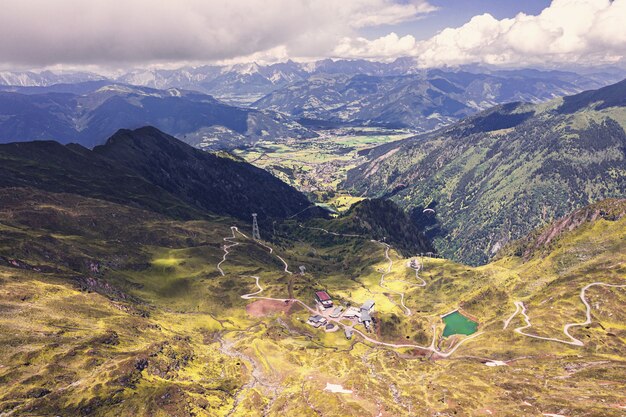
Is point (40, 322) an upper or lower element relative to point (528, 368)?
upper

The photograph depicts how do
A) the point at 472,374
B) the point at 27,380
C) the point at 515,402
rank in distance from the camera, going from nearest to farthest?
the point at 27,380, the point at 515,402, the point at 472,374

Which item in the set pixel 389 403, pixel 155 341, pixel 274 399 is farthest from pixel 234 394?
pixel 389 403

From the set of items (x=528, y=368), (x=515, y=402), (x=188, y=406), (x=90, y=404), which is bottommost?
(x=528, y=368)

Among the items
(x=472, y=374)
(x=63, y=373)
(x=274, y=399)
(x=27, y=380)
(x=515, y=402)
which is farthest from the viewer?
(x=472, y=374)

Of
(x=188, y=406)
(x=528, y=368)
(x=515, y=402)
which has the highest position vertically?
(x=188, y=406)

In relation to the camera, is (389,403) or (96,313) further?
(96,313)

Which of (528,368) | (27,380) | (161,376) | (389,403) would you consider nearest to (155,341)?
(161,376)

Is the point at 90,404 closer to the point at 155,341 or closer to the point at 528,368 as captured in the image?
the point at 155,341

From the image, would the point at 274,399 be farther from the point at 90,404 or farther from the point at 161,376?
the point at 90,404

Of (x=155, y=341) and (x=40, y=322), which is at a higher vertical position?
(x=40, y=322)
